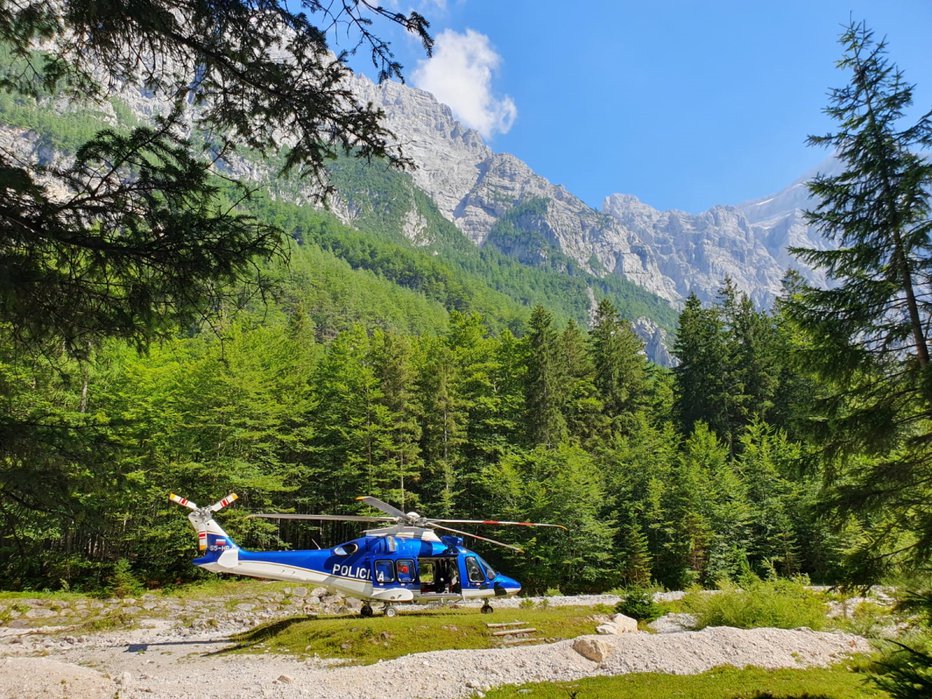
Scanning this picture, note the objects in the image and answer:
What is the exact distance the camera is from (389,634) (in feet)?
36.3

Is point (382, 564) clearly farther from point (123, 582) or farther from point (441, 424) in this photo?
point (441, 424)

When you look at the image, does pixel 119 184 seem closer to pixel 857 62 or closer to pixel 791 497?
pixel 857 62

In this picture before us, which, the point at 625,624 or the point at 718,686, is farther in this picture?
the point at 625,624

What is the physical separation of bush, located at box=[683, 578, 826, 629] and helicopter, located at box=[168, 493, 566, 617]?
12.8 ft

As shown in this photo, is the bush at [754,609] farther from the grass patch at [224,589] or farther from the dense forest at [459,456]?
the grass patch at [224,589]

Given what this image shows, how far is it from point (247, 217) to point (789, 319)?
8.46m

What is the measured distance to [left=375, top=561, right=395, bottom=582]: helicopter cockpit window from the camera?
13.8 metres

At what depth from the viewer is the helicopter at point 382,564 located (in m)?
13.4

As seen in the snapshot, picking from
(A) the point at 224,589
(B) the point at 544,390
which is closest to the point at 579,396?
(B) the point at 544,390

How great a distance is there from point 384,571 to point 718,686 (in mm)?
7962

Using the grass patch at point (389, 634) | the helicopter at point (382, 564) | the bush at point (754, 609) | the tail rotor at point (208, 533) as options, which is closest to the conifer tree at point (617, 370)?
the bush at point (754, 609)

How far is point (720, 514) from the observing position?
24797mm

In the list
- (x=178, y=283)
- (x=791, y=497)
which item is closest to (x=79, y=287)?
(x=178, y=283)

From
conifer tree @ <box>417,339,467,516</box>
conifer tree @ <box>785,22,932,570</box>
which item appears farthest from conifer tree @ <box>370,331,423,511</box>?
conifer tree @ <box>785,22,932,570</box>
